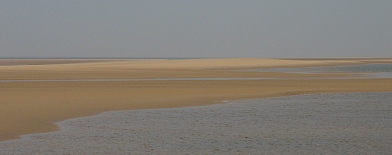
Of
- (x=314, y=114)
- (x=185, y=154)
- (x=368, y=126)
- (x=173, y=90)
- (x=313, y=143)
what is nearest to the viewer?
(x=185, y=154)

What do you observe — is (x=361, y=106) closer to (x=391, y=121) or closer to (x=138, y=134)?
(x=391, y=121)

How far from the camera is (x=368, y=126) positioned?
487 inches

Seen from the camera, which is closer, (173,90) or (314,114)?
(314,114)

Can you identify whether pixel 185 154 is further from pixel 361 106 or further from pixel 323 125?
pixel 361 106

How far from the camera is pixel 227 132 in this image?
11688mm

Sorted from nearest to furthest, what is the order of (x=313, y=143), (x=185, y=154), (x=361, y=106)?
(x=185, y=154) < (x=313, y=143) < (x=361, y=106)

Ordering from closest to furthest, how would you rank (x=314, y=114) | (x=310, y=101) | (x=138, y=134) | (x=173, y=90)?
(x=138, y=134), (x=314, y=114), (x=310, y=101), (x=173, y=90)

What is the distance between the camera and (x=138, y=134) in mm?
11430

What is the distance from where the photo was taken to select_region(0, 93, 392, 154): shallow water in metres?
9.83

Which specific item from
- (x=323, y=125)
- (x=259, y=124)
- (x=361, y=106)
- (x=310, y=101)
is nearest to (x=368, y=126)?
(x=323, y=125)

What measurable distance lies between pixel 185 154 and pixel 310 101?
9.67 meters

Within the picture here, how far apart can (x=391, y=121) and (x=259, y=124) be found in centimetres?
302

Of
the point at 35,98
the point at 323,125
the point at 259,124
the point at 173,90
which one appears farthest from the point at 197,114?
the point at 173,90

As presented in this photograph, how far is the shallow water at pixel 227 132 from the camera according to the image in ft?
32.2
